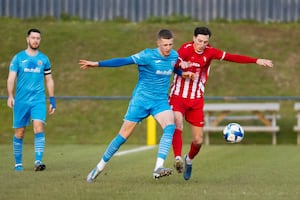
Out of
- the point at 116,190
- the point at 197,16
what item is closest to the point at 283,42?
the point at 197,16

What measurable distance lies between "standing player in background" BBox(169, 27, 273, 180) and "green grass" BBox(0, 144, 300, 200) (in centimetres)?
55

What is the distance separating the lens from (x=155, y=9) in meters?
31.9

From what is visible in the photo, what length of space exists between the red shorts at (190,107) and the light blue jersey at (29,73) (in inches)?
85.8

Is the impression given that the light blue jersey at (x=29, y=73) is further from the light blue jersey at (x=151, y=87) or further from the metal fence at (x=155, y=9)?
the metal fence at (x=155, y=9)

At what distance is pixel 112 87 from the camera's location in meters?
26.8

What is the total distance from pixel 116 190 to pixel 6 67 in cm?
1669

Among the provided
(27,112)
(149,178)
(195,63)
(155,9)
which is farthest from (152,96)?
(155,9)

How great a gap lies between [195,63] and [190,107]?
581 mm

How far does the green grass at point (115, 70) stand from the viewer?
24.8 metres

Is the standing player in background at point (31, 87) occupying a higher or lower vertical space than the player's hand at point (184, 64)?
lower

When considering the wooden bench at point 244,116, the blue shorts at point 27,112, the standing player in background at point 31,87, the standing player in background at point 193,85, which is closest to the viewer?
the standing player in background at point 193,85

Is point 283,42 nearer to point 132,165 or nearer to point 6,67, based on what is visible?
point 6,67

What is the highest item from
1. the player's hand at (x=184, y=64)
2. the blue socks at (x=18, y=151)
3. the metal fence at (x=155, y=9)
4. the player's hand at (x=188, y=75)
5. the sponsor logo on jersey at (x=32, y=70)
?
the player's hand at (x=184, y=64)

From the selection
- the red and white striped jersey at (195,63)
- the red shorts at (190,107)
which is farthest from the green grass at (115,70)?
the red and white striped jersey at (195,63)
